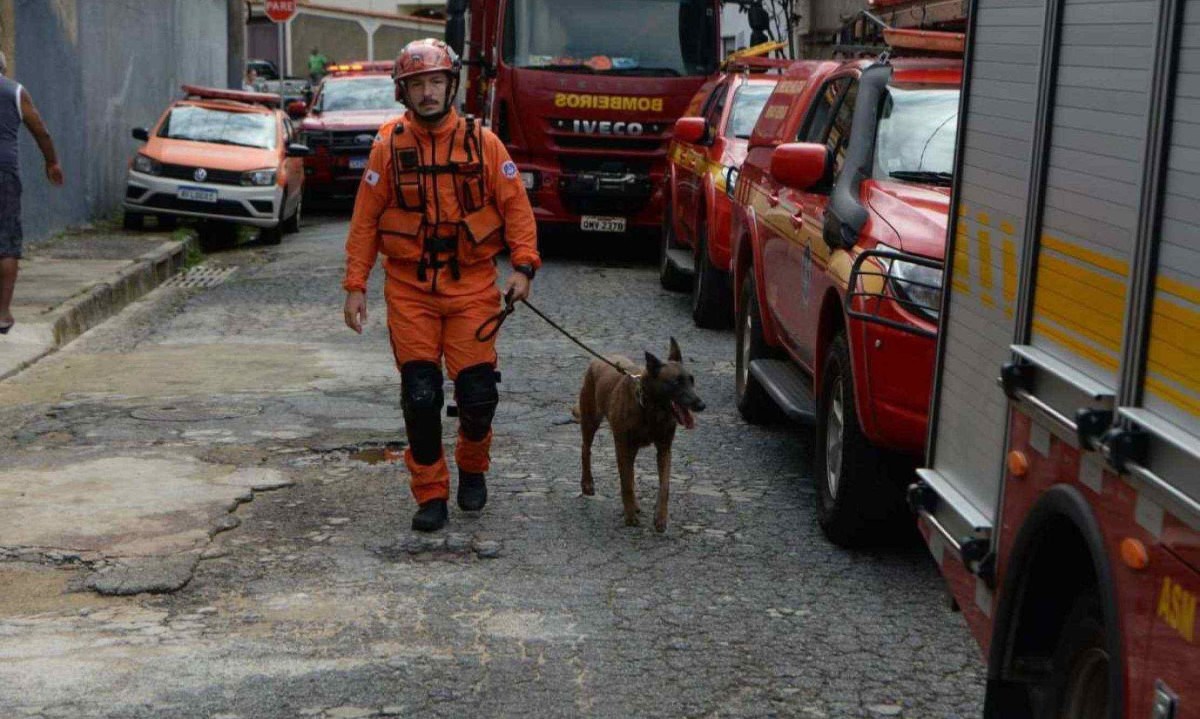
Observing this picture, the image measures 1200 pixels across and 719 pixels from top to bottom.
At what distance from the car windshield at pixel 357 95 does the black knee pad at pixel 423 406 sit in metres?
17.8

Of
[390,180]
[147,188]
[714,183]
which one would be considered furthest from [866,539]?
[147,188]

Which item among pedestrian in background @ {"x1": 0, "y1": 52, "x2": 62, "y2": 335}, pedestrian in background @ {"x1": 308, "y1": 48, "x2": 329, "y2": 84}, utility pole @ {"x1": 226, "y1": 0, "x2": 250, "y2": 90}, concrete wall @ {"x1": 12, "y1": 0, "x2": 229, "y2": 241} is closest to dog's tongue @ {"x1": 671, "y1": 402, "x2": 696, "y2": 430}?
pedestrian in background @ {"x1": 0, "y1": 52, "x2": 62, "y2": 335}

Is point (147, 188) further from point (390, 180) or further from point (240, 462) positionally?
point (390, 180)

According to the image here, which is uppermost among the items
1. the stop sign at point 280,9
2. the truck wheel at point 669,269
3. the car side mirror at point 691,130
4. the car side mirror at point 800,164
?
the stop sign at point 280,9

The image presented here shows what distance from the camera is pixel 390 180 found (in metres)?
7.15

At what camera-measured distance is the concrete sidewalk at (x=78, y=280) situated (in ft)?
39.5

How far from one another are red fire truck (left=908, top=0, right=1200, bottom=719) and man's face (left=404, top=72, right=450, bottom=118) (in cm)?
280

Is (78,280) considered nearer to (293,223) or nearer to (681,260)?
(681,260)

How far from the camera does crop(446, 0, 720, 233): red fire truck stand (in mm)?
17312

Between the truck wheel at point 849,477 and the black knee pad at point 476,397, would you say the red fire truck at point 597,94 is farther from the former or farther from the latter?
the truck wheel at point 849,477

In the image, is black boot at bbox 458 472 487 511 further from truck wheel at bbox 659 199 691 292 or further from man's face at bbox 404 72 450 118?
truck wheel at bbox 659 199 691 292

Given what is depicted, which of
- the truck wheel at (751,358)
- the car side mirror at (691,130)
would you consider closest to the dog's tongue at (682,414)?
the truck wheel at (751,358)

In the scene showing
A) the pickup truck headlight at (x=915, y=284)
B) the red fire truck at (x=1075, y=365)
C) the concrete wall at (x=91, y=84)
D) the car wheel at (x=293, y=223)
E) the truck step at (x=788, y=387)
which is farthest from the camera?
the car wheel at (x=293, y=223)

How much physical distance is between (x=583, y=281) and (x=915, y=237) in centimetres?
957
